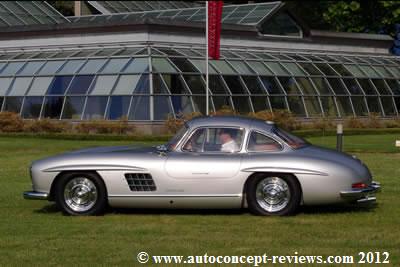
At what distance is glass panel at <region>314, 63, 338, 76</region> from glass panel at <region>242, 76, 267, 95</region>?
5.09 metres

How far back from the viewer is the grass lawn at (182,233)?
8.73 meters

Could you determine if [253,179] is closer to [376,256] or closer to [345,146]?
[376,256]

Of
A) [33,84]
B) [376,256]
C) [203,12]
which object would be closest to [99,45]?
[33,84]

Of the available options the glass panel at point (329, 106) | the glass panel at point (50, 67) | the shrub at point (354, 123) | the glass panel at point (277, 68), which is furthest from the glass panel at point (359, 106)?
the glass panel at point (50, 67)

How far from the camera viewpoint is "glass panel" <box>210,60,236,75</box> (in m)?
36.9

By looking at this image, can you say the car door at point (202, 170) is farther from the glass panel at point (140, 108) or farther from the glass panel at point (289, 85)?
the glass panel at point (289, 85)

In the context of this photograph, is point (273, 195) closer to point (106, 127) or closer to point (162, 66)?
point (106, 127)

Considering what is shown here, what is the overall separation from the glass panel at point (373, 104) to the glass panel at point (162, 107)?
12084mm

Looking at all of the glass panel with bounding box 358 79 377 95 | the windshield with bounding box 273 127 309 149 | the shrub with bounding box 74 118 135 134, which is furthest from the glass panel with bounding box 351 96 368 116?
the windshield with bounding box 273 127 309 149

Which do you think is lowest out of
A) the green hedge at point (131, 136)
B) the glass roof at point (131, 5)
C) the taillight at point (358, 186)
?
the taillight at point (358, 186)

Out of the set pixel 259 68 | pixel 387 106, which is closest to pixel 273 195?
pixel 259 68

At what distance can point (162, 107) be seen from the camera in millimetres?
33844

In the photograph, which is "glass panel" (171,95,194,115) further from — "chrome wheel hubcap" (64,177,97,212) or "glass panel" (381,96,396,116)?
"chrome wheel hubcap" (64,177,97,212)

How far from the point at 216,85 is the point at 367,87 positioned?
9.75 meters
